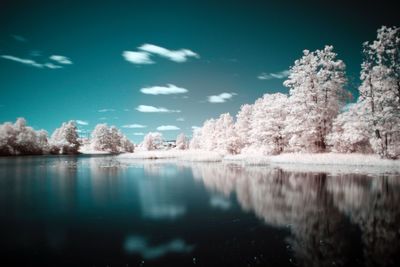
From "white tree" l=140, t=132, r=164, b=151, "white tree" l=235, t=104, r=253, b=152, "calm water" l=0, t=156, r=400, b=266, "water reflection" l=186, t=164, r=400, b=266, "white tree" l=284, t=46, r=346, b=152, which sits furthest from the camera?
"white tree" l=140, t=132, r=164, b=151

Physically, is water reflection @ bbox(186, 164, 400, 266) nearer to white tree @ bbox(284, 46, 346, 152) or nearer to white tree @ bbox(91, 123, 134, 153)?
white tree @ bbox(284, 46, 346, 152)

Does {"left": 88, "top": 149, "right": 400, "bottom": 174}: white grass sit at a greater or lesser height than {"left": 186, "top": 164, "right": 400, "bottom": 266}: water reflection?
greater

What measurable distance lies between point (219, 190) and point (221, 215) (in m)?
7.42

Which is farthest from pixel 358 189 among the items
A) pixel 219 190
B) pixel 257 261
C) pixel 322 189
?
pixel 257 261

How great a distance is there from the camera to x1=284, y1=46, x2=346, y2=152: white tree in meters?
44.6

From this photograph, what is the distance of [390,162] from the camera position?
33.1 meters

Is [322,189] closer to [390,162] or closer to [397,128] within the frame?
[390,162]

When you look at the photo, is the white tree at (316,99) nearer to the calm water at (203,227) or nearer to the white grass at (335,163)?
the white grass at (335,163)

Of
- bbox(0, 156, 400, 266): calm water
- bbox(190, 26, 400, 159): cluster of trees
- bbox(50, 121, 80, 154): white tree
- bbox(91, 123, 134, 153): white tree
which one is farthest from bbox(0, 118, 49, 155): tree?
bbox(0, 156, 400, 266): calm water

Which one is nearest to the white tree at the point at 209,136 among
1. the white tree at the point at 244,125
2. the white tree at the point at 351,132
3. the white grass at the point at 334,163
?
the white tree at the point at 244,125

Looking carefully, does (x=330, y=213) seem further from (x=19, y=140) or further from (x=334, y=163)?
(x=19, y=140)

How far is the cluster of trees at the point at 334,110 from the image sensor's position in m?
35.2

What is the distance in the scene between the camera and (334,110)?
4494 cm

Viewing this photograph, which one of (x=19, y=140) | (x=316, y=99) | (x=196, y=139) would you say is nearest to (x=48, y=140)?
(x=19, y=140)
